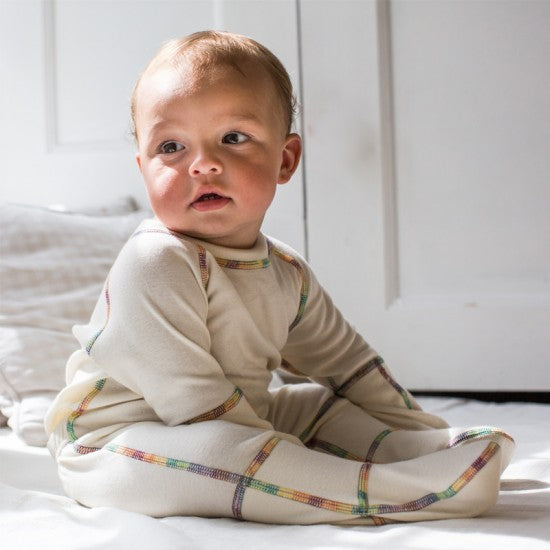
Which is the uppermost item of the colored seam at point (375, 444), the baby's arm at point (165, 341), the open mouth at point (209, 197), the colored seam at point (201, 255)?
the open mouth at point (209, 197)

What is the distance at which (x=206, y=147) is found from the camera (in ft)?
3.62

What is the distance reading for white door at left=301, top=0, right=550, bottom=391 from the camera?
1.71 m

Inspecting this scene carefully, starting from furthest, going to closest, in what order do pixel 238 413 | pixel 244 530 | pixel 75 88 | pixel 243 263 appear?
pixel 75 88
pixel 243 263
pixel 238 413
pixel 244 530

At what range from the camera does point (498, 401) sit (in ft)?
5.90

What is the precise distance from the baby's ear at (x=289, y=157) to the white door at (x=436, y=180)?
550 mm

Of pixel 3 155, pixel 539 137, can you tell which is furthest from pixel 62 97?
pixel 539 137

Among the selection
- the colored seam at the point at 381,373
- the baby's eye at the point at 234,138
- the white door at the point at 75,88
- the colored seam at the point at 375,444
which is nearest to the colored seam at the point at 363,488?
the colored seam at the point at 375,444

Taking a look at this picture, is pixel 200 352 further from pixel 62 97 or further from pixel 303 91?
pixel 62 97

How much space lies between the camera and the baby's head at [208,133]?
110cm

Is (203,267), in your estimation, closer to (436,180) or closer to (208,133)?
(208,133)

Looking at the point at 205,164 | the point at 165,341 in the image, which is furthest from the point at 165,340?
the point at 205,164

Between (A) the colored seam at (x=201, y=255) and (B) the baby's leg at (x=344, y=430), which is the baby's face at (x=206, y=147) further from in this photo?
(B) the baby's leg at (x=344, y=430)

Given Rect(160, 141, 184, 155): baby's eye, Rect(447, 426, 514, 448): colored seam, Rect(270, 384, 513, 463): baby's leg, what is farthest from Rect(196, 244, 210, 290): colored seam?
Rect(447, 426, 514, 448): colored seam

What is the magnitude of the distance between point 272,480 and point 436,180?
940 mm
